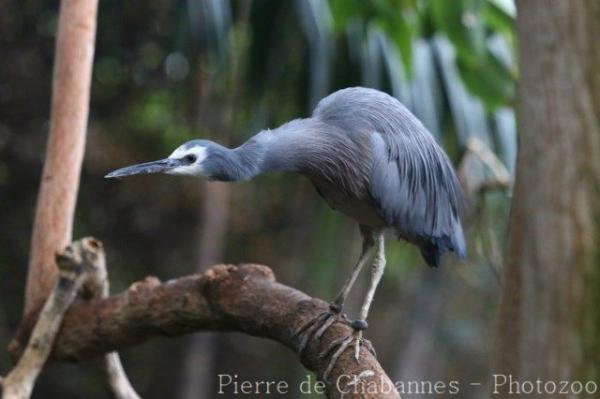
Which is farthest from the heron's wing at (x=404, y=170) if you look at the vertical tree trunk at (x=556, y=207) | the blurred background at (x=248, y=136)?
the vertical tree trunk at (x=556, y=207)

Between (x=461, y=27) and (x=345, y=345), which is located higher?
(x=461, y=27)

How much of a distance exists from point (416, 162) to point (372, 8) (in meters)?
1.69

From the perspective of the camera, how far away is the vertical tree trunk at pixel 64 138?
8.85 feet

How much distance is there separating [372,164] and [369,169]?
2 cm

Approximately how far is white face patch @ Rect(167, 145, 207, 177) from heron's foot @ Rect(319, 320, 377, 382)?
497 mm

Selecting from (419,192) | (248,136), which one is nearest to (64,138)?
(419,192)

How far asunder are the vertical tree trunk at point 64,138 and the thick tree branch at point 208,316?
185 millimetres

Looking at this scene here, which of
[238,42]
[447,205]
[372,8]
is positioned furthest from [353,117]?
[238,42]

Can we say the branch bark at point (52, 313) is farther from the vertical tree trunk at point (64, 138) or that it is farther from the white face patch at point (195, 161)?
the white face patch at point (195, 161)

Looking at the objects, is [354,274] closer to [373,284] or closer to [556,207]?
[373,284]

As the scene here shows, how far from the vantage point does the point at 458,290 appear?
807 centimetres

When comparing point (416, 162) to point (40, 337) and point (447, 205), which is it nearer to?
point (447, 205)

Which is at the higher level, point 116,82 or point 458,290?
point 116,82

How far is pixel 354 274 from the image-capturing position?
244 centimetres
